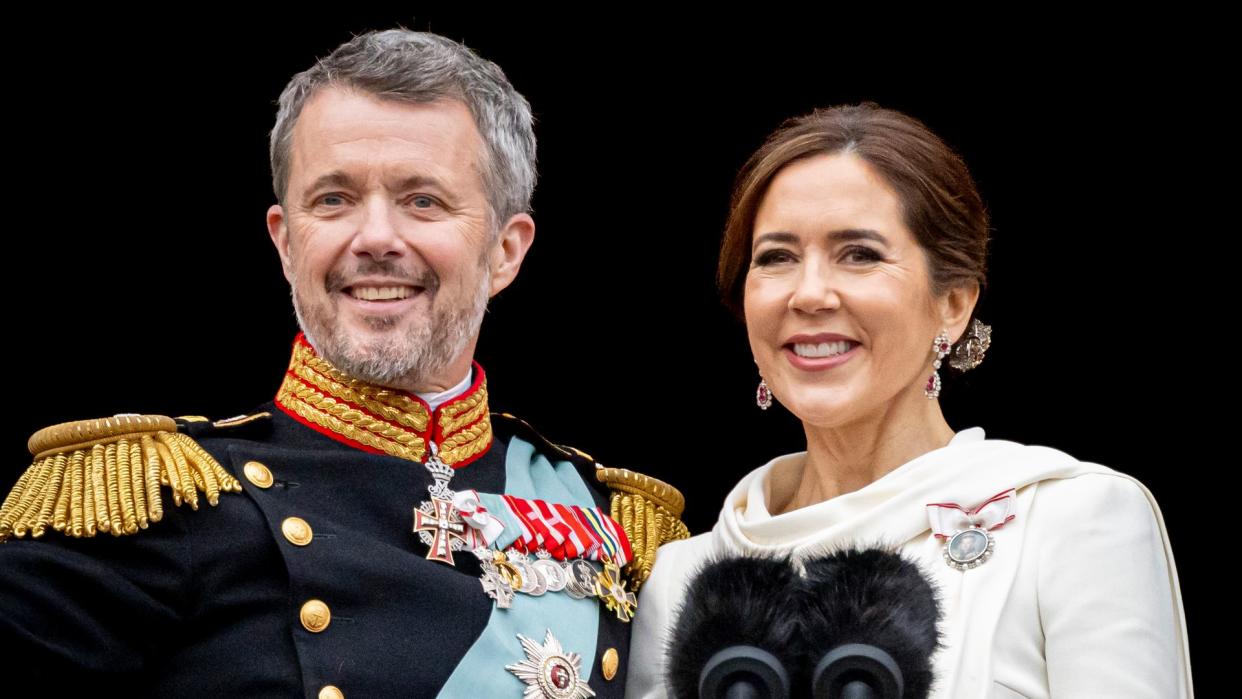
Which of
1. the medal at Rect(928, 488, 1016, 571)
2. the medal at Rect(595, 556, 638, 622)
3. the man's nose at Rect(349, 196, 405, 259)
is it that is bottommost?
the medal at Rect(595, 556, 638, 622)

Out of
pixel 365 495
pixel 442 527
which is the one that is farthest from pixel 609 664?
pixel 365 495

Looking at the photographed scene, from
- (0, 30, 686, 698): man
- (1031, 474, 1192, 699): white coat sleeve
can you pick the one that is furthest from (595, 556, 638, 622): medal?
(1031, 474, 1192, 699): white coat sleeve

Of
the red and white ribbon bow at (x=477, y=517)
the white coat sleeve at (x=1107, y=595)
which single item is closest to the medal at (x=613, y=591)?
the red and white ribbon bow at (x=477, y=517)

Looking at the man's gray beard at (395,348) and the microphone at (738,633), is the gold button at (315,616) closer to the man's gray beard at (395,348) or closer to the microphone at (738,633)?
the man's gray beard at (395,348)

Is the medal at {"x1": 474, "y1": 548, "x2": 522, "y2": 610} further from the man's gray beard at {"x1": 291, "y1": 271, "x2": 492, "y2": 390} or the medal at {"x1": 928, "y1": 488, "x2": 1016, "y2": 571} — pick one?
the medal at {"x1": 928, "y1": 488, "x2": 1016, "y2": 571}

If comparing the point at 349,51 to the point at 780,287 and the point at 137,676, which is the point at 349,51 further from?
the point at 137,676

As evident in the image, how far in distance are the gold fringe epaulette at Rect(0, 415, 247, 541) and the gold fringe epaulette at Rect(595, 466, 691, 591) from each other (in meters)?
0.84

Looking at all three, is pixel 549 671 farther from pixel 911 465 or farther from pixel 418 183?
pixel 418 183

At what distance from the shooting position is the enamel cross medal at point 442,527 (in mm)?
2762

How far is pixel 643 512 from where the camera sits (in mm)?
3242

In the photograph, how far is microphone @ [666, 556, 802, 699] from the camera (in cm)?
184

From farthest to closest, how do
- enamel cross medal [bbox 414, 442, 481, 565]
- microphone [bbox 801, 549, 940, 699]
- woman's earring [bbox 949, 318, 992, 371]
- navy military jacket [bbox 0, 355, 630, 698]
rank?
woman's earring [bbox 949, 318, 992, 371], enamel cross medal [bbox 414, 442, 481, 565], navy military jacket [bbox 0, 355, 630, 698], microphone [bbox 801, 549, 940, 699]

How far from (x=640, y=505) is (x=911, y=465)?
24.1 inches

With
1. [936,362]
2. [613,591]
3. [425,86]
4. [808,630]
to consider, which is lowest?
[613,591]
